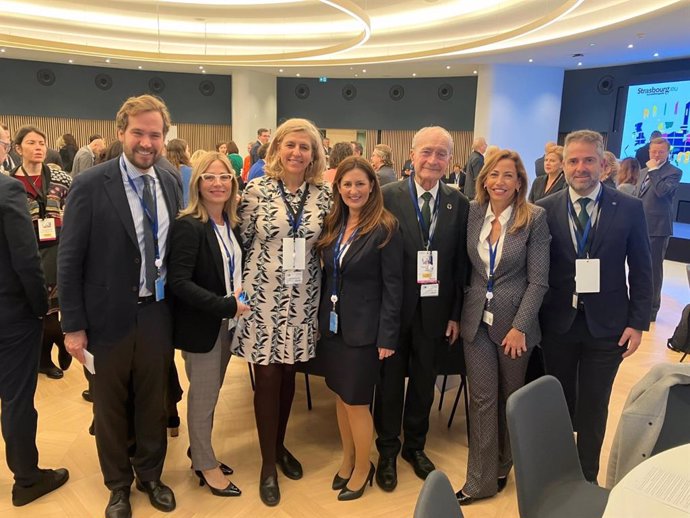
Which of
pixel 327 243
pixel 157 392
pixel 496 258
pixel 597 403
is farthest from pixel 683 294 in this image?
pixel 157 392

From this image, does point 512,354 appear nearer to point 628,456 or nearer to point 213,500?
point 628,456

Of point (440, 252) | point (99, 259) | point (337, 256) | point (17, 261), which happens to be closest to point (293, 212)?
point (337, 256)

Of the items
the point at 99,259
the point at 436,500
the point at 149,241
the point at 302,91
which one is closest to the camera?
the point at 436,500

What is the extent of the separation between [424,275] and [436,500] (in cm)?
145

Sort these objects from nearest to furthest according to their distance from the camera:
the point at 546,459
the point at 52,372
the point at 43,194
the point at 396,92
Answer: the point at 546,459
the point at 43,194
the point at 52,372
the point at 396,92

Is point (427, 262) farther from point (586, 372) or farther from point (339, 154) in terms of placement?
point (339, 154)

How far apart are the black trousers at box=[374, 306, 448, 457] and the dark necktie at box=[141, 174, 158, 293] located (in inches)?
47.6

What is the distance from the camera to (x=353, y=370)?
2.44 meters

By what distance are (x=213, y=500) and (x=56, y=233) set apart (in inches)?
86.0

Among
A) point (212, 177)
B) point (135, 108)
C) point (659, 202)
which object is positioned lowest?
point (659, 202)

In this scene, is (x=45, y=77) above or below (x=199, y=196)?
above

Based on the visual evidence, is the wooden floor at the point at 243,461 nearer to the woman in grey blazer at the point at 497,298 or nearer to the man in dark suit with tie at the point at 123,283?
the man in dark suit with tie at the point at 123,283

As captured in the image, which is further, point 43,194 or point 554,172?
point 554,172

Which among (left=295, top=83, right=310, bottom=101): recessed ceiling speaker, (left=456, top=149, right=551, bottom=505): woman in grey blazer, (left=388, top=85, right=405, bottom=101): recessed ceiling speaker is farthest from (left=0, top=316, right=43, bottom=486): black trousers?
(left=295, top=83, right=310, bottom=101): recessed ceiling speaker
